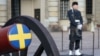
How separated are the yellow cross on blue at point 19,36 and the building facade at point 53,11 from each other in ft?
107

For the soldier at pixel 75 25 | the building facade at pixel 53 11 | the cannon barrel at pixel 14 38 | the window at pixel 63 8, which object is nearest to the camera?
the cannon barrel at pixel 14 38

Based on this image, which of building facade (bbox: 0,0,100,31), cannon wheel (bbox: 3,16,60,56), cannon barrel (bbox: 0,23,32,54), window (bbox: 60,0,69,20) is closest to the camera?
cannon barrel (bbox: 0,23,32,54)

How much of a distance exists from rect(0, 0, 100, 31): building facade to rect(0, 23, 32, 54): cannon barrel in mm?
32666

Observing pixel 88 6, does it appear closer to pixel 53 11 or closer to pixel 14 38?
pixel 53 11

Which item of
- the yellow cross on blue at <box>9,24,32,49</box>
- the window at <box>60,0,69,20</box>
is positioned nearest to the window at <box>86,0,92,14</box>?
the window at <box>60,0,69,20</box>

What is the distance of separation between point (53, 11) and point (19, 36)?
112 ft

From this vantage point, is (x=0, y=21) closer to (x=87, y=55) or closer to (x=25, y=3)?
(x=25, y=3)

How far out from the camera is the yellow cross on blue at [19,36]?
4277 mm

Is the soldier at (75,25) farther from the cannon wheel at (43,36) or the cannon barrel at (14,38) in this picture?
the cannon barrel at (14,38)

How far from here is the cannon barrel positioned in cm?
426

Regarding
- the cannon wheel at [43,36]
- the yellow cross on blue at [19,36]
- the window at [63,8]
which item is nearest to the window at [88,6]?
the window at [63,8]

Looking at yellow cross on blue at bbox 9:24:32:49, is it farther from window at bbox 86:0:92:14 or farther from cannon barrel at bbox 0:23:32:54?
window at bbox 86:0:92:14

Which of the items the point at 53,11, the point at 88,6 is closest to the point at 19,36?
the point at 53,11

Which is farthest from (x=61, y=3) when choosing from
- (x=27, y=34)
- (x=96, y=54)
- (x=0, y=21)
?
(x=27, y=34)
